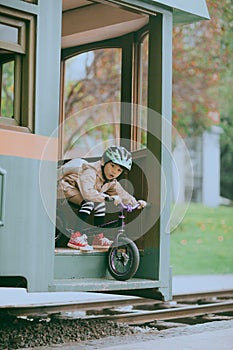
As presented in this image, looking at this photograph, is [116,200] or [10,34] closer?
[10,34]

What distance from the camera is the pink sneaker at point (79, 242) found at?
257 inches

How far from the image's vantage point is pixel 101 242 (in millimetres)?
6762

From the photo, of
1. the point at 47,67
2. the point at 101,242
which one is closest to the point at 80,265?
the point at 101,242

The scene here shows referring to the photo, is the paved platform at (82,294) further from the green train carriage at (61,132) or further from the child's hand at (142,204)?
the child's hand at (142,204)

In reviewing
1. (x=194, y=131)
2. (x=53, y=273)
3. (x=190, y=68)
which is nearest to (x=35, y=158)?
(x=53, y=273)

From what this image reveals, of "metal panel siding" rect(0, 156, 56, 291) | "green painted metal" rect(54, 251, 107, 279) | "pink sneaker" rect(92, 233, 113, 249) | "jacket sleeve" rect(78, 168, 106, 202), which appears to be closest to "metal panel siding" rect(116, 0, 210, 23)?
"jacket sleeve" rect(78, 168, 106, 202)

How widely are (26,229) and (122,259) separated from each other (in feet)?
4.33

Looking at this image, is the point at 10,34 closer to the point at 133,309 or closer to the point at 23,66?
the point at 23,66

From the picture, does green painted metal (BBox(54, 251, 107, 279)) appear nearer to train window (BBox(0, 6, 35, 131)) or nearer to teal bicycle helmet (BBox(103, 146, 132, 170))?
teal bicycle helmet (BBox(103, 146, 132, 170))

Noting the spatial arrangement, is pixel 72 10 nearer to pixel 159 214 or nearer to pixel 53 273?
pixel 159 214

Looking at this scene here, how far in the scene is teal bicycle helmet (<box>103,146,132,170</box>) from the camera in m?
6.66

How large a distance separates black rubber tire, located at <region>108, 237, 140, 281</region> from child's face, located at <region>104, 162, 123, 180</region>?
0.62 m

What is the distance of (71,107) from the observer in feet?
56.1

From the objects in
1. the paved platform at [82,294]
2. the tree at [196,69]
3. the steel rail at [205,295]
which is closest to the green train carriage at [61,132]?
the paved platform at [82,294]
